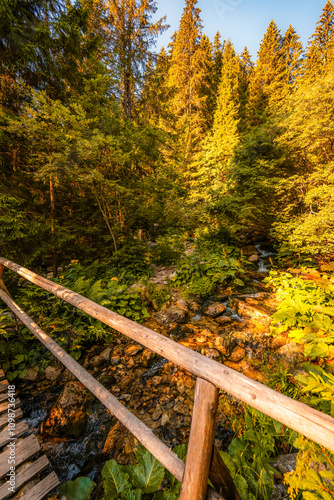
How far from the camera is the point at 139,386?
3.77 m

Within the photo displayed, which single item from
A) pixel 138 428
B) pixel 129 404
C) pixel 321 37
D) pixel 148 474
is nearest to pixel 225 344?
pixel 129 404

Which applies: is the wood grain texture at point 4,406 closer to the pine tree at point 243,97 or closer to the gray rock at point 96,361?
the gray rock at point 96,361

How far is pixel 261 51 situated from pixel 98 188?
32274mm

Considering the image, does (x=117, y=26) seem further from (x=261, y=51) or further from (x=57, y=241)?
(x=261, y=51)

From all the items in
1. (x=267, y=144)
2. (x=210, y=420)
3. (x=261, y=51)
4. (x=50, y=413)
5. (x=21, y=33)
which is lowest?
(x=50, y=413)

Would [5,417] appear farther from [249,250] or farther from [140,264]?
[249,250]

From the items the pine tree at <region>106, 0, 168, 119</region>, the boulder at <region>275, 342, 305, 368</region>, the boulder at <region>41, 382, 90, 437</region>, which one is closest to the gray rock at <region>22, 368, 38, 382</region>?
the boulder at <region>41, 382, 90, 437</region>

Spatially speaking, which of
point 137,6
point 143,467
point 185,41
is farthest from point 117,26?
point 143,467

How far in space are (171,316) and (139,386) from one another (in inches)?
86.7

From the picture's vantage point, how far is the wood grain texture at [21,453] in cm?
184

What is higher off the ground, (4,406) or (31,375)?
(4,406)

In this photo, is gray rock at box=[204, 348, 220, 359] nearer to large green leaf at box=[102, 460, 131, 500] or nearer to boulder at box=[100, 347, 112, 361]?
boulder at box=[100, 347, 112, 361]

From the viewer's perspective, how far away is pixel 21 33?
5.31 m

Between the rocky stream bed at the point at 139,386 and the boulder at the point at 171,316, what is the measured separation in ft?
0.05
